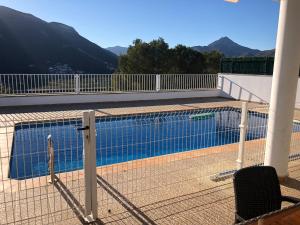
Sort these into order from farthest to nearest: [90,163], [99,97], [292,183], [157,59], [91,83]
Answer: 1. [157,59]
2. [99,97]
3. [91,83]
4. [292,183]
5. [90,163]

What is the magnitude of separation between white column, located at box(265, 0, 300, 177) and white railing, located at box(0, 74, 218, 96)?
26.5 feet

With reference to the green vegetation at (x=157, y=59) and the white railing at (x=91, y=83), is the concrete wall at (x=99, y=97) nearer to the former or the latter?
the white railing at (x=91, y=83)

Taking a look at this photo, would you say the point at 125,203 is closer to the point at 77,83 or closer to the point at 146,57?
the point at 77,83

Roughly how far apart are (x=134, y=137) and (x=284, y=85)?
6.72 ft

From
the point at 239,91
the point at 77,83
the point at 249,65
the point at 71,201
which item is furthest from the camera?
the point at 239,91

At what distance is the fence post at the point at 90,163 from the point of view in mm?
2828

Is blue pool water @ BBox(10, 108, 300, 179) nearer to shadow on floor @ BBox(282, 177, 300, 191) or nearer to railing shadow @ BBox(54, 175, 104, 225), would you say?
railing shadow @ BBox(54, 175, 104, 225)

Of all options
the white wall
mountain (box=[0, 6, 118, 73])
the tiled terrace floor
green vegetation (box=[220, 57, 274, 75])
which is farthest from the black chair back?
mountain (box=[0, 6, 118, 73])

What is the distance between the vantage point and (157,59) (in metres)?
23.8

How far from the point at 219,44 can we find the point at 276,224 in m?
69.6

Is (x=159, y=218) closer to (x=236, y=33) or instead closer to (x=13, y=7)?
(x=236, y=33)

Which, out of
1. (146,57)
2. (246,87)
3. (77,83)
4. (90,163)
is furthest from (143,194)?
(146,57)

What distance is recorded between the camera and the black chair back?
2.09 meters

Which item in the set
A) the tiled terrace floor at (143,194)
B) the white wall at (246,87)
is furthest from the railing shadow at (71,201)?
the white wall at (246,87)
